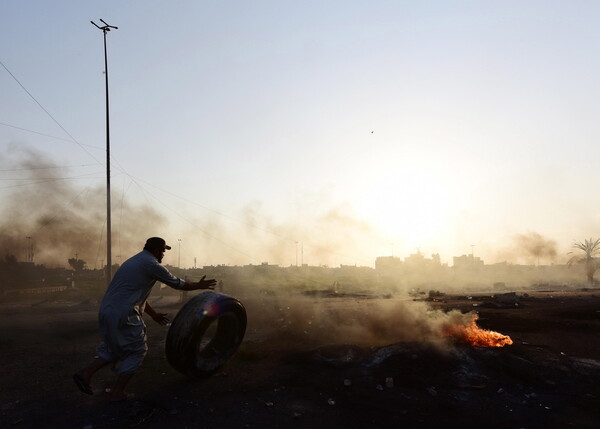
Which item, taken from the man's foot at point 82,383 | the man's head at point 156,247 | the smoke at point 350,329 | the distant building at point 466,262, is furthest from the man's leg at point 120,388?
the distant building at point 466,262

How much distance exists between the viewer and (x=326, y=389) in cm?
539

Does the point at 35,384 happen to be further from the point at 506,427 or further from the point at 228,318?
the point at 506,427

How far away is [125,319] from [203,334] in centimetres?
122

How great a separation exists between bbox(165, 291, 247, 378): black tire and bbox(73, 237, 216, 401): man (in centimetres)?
55

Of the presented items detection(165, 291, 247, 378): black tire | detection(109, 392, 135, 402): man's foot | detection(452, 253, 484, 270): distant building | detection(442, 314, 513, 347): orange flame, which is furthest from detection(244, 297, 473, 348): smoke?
detection(452, 253, 484, 270): distant building

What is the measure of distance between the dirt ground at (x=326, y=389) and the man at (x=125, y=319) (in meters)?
0.42

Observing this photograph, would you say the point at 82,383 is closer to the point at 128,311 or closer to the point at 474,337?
the point at 128,311

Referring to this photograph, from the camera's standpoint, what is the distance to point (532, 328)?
11.1 meters

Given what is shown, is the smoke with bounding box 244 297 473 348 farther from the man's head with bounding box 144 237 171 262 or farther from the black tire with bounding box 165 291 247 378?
the man's head with bounding box 144 237 171 262

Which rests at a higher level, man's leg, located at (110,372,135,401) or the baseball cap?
the baseball cap

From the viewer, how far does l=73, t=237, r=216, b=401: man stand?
4.65 meters

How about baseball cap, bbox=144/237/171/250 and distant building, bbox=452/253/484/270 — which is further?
distant building, bbox=452/253/484/270

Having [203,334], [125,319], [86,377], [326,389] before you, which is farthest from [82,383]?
[326,389]

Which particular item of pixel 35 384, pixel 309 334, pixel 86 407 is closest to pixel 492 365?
pixel 309 334
